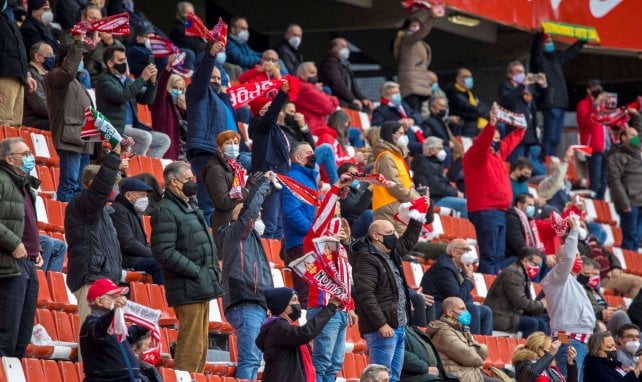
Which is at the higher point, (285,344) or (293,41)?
(293,41)

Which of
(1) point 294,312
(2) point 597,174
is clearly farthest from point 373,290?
(2) point 597,174

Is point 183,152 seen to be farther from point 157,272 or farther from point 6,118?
point 157,272

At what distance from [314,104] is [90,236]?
684cm

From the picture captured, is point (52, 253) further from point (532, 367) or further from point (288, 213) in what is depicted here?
point (532, 367)

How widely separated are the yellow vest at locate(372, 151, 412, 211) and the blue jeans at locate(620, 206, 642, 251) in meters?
6.28

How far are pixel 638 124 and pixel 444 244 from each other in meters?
5.82

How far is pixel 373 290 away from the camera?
11.1m

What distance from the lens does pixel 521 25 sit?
829 inches

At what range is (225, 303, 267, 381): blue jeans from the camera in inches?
417

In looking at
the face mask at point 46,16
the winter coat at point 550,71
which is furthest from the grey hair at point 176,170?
the winter coat at point 550,71

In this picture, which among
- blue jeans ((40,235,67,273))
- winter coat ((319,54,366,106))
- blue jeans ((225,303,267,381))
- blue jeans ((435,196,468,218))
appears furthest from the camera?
winter coat ((319,54,366,106))

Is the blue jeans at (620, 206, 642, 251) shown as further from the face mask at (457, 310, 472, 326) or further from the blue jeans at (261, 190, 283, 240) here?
→ the face mask at (457, 310, 472, 326)

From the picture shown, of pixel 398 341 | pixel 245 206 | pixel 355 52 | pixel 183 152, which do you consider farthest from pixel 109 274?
pixel 355 52

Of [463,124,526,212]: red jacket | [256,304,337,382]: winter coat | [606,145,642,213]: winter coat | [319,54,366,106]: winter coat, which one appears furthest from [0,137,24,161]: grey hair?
[606,145,642,213]: winter coat
